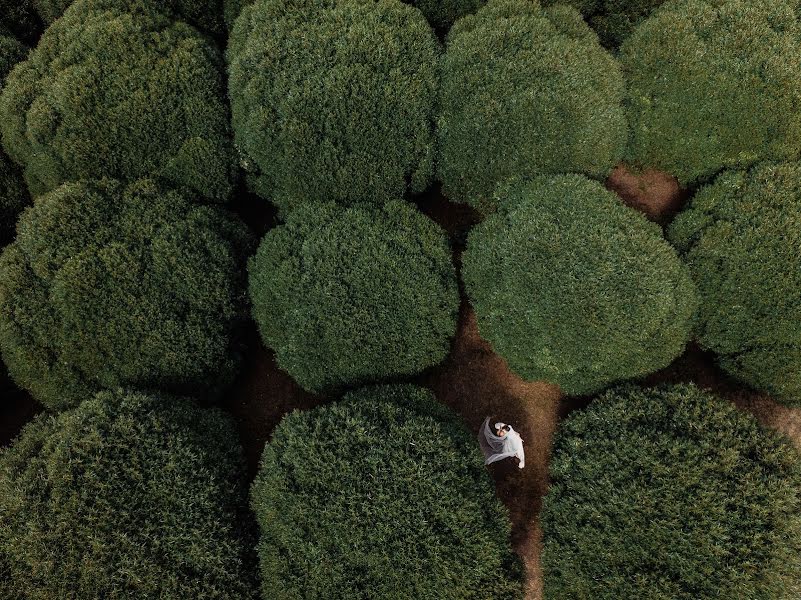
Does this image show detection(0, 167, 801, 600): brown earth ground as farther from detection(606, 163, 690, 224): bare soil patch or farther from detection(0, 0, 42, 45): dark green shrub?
detection(0, 0, 42, 45): dark green shrub

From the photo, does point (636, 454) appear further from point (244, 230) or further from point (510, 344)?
point (244, 230)

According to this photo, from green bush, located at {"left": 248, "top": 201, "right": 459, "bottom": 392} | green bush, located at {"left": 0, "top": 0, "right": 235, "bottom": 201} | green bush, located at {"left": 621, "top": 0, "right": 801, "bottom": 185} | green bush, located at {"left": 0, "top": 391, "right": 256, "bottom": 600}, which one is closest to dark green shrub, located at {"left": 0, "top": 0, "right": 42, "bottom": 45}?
green bush, located at {"left": 0, "top": 0, "right": 235, "bottom": 201}

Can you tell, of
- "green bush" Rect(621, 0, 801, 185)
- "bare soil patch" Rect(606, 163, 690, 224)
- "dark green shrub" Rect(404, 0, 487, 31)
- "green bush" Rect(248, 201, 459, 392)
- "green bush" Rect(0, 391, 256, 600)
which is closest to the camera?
"green bush" Rect(0, 391, 256, 600)

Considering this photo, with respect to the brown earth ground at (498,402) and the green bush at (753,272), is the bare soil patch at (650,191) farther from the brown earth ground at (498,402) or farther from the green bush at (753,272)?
the green bush at (753,272)

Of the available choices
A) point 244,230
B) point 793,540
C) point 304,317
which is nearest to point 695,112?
point 793,540

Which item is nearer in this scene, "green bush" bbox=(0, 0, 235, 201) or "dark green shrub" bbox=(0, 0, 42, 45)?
"green bush" bbox=(0, 0, 235, 201)
